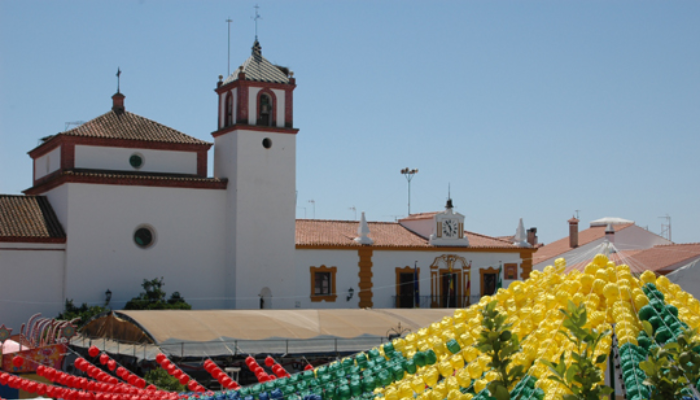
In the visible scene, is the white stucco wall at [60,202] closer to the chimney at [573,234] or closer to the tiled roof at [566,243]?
the tiled roof at [566,243]

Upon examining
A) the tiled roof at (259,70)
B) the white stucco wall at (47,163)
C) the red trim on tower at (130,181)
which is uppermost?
the tiled roof at (259,70)

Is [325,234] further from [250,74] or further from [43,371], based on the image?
[43,371]

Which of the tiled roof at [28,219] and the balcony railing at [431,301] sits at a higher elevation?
the tiled roof at [28,219]

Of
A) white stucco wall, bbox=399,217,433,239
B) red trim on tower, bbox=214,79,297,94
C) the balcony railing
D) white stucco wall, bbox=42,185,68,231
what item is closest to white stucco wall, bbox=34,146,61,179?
white stucco wall, bbox=42,185,68,231

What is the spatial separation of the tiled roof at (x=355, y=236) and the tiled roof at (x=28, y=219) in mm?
7814

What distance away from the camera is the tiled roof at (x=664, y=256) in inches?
1155

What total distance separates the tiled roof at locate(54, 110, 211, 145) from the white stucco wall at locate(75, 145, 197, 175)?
1.25 ft

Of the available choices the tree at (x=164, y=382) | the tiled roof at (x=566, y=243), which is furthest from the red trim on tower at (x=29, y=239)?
the tiled roof at (x=566, y=243)

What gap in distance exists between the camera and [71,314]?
2250 cm

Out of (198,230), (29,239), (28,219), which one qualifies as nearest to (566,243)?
(198,230)

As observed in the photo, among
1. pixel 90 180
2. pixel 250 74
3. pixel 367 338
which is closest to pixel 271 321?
pixel 367 338

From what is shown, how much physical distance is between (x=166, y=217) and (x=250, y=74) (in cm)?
543

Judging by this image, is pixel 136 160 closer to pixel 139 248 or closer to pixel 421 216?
pixel 139 248

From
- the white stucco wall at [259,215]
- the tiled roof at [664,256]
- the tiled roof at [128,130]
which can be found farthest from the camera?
the tiled roof at [664,256]
